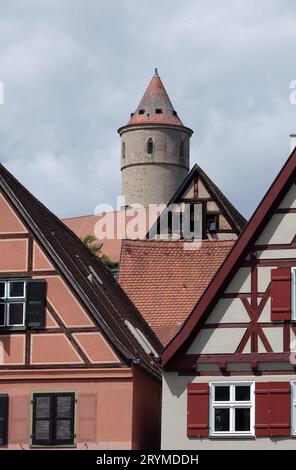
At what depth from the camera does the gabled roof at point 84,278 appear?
35.1 meters

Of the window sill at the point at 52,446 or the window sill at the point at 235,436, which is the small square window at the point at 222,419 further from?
the window sill at the point at 52,446

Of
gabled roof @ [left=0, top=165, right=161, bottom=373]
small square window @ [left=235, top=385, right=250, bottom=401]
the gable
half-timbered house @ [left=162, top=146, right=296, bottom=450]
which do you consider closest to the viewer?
half-timbered house @ [left=162, top=146, right=296, bottom=450]

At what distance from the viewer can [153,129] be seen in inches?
5167

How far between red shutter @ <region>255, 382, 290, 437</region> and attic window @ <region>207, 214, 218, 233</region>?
1089 inches

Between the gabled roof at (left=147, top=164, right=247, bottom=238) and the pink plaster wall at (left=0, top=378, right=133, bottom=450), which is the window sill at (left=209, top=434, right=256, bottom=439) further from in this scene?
the gabled roof at (left=147, top=164, right=247, bottom=238)

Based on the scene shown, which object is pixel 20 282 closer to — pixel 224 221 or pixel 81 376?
pixel 81 376

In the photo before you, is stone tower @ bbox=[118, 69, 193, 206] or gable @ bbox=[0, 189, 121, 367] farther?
stone tower @ bbox=[118, 69, 193, 206]

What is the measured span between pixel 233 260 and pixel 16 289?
488 cm

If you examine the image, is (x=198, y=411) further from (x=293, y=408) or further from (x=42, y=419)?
(x=42, y=419)

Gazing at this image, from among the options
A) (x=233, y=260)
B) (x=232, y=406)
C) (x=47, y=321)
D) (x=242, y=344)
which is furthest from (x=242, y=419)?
(x=47, y=321)

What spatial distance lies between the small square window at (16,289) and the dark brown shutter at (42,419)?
2.19 meters

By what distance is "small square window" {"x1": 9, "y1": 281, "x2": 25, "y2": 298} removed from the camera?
116 ft

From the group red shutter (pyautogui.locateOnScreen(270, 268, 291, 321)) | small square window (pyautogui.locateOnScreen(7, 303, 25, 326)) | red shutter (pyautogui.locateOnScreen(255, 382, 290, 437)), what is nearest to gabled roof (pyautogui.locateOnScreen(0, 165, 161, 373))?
small square window (pyautogui.locateOnScreen(7, 303, 25, 326))
